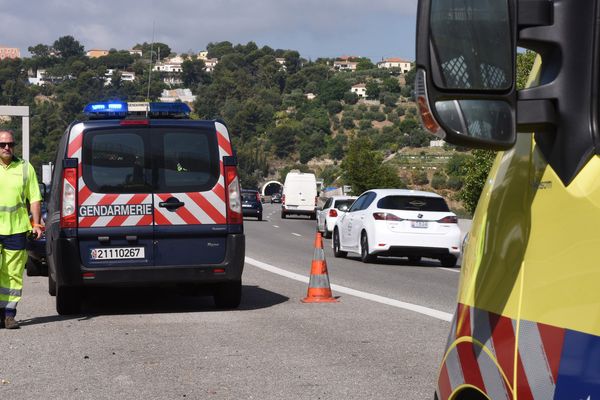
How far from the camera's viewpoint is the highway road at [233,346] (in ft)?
25.4

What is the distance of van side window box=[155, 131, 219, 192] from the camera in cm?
1204

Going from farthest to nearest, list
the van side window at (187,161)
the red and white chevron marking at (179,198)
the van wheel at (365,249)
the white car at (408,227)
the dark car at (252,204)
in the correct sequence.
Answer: the dark car at (252,204) → the van wheel at (365,249) → the white car at (408,227) → the van side window at (187,161) → the red and white chevron marking at (179,198)

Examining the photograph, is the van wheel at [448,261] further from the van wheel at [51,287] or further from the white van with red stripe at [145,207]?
the white van with red stripe at [145,207]

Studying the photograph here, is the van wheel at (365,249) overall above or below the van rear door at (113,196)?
below

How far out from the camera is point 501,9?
8.39 feet

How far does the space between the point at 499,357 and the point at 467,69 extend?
0.73 m

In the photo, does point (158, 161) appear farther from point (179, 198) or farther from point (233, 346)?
point (233, 346)

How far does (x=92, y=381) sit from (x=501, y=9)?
600 cm

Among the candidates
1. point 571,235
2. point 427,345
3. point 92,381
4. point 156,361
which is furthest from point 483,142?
point 427,345

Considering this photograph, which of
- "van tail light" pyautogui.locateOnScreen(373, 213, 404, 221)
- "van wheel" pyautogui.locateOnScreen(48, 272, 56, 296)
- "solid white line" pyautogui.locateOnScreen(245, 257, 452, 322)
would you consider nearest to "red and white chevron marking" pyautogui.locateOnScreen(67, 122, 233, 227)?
"solid white line" pyautogui.locateOnScreen(245, 257, 452, 322)

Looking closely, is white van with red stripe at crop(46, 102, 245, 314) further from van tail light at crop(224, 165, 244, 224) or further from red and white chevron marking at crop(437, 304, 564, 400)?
red and white chevron marking at crop(437, 304, 564, 400)

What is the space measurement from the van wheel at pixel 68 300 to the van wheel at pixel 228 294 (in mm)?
1474

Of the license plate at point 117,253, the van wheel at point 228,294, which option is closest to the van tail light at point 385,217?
the van wheel at point 228,294

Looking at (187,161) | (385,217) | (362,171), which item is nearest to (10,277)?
(187,161)
